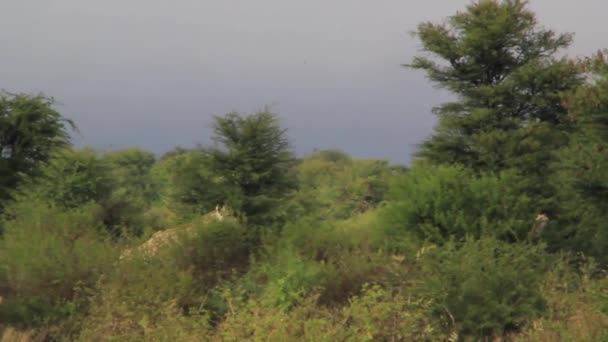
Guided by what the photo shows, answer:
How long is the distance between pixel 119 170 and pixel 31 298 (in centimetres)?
5117

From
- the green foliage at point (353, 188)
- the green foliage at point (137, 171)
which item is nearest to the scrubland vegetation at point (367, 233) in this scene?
the green foliage at point (353, 188)

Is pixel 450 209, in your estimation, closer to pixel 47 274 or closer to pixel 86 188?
pixel 47 274

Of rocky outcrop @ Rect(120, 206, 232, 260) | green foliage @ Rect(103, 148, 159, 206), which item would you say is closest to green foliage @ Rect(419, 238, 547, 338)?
rocky outcrop @ Rect(120, 206, 232, 260)

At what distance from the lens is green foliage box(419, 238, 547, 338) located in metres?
13.4

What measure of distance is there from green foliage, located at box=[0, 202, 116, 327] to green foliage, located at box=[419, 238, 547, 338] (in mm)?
6571

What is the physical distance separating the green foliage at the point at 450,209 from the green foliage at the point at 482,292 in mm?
5696

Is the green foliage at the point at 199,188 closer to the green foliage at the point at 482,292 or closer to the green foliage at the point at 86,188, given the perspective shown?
the green foliage at the point at 86,188

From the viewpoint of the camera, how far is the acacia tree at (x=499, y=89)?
27.1 metres

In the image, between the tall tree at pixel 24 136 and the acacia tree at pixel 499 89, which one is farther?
the acacia tree at pixel 499 89

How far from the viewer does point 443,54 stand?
29562 mm

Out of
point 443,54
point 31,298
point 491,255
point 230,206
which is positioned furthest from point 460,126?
point 31,298

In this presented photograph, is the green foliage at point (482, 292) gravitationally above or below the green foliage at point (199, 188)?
below

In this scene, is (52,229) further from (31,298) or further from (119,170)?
(119,170)

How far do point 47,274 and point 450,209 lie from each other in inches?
438
